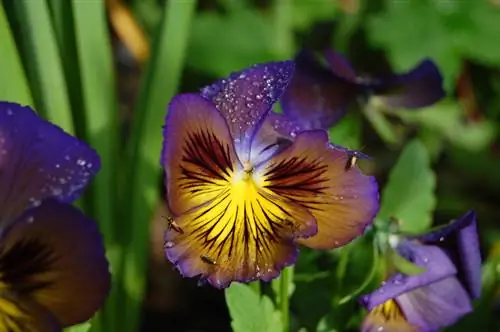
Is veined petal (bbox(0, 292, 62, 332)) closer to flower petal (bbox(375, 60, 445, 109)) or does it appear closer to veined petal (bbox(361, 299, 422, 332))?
veined petal (bbox(361, 299, 422, 332))

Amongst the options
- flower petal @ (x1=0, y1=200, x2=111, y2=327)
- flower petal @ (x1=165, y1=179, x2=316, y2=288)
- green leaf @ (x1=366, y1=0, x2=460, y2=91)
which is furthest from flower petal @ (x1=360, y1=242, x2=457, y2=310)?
green leaf @ (x1=366, y1=0, x2=460, y2=91)

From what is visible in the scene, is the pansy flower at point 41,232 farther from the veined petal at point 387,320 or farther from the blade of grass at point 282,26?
the blade of grass at point 282,26

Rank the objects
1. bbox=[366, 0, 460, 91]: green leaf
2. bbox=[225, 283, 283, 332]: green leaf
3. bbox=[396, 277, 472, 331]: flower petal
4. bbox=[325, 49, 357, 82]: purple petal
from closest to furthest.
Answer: bbox=[225, 283, 283, 332]: green leaf
bbox=[396, 277, 472, 331]: flower petal
bbox=[325, 49, 357, 82]: purple petal
bbox=[366, 0, 460, 91]: green leaf

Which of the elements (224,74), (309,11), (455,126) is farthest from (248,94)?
(309,11)

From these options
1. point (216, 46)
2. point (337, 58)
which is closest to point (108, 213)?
point (337, 58)

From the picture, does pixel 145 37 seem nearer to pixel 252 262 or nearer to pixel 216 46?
pixel 216 46

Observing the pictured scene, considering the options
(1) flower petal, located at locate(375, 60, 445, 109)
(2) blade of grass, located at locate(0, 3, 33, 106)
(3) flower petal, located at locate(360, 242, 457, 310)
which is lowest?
(3) flower petal, located at locate(360, 242, 457, 310)
